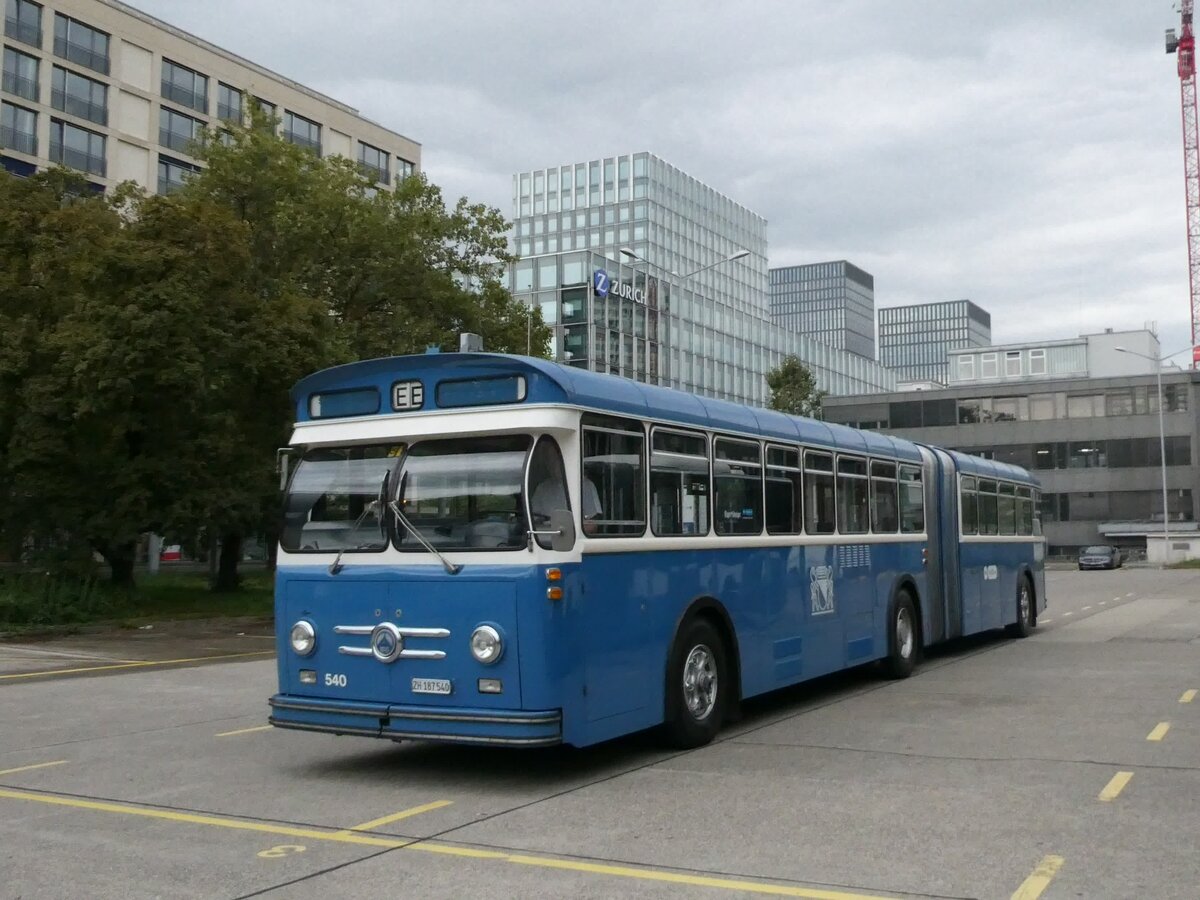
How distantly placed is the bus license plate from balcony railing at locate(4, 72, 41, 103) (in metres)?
51.1

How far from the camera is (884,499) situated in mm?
14609

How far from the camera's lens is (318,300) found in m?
28.5

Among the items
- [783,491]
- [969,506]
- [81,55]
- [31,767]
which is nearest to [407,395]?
[31,767]

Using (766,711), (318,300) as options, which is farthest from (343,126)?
(766,711)

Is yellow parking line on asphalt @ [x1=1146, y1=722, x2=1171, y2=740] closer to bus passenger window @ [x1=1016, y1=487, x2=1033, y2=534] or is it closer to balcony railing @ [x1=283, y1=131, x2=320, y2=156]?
bus passenger window @ [x1=1016, y1=487, x2=1033, y2=534]

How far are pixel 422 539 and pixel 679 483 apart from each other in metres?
2.21

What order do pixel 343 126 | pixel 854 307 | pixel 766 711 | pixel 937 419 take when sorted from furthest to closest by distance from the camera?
pixel 854 307
pixel 937 419
pixel 343 126
pixel 766 711

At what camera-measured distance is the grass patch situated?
75.7 feet

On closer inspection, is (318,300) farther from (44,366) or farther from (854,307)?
(854,307)

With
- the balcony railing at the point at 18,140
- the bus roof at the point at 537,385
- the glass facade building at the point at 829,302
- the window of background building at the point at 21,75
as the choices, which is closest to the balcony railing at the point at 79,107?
the window of background building at the point at 21,75

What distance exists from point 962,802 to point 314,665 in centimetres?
444

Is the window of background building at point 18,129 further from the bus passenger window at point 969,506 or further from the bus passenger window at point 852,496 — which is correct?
the bus passenger window at point 852,496

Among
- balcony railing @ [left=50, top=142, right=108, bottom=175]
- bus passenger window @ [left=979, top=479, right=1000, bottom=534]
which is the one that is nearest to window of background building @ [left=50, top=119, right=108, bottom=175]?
balcony railing @ [left=50, top=142, right=108, bottom=175]

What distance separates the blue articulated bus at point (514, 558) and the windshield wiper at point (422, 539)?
15mm
